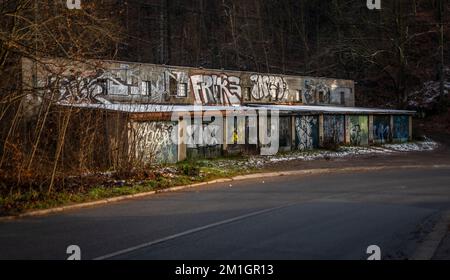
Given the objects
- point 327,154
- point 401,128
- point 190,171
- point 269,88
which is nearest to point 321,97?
point 269,88

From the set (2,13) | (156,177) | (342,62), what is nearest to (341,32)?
(342,62)

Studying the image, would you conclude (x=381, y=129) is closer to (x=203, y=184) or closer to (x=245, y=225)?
(x=203, y=184)

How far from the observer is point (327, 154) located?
30.4 metres

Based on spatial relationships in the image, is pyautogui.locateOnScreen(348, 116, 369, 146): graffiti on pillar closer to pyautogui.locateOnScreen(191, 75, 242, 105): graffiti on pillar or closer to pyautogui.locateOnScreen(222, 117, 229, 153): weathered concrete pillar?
pyautogui.locateOnScreen(191, 75, 242, 105): graffiti on pillar

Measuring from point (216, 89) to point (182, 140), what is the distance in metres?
11.4

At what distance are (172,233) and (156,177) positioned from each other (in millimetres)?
8960

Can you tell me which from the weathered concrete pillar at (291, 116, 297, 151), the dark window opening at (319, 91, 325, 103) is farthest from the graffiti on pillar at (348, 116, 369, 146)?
the dark window opening at (319, 91, 325, 103)

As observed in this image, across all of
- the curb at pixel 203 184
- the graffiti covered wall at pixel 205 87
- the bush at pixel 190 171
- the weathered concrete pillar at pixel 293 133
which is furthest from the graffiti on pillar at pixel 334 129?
the bush at pixel 190 171

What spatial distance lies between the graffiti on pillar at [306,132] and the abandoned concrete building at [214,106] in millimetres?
56

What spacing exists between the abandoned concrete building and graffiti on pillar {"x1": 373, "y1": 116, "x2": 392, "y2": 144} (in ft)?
0.22

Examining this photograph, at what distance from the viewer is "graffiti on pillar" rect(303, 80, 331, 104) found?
143 feet

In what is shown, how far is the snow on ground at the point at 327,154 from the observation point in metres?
25.1
